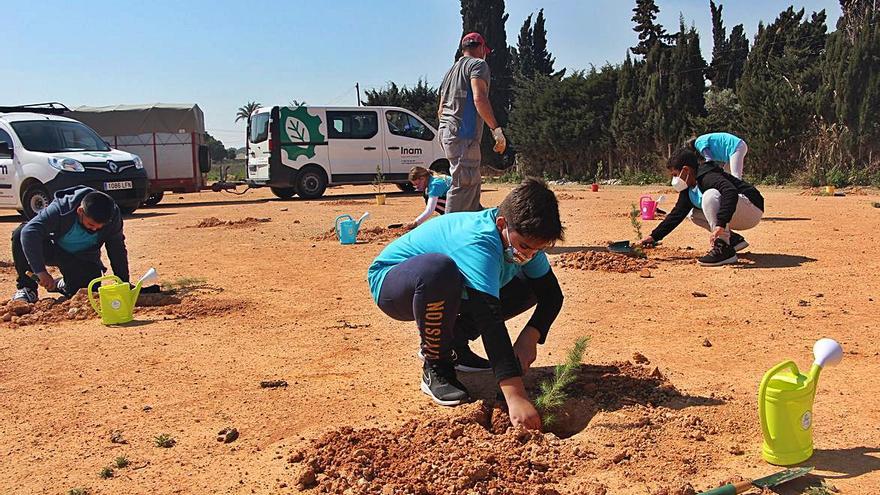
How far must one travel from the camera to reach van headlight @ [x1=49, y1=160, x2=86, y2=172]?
42.8 ft

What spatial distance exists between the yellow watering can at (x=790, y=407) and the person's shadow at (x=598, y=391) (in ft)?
1.98

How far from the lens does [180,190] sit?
18609 mm

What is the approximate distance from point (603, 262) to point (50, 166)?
10097 millimetres

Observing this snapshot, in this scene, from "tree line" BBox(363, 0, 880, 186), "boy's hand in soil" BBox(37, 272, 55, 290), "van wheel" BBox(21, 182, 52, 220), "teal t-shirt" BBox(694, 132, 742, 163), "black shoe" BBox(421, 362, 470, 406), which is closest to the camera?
"black shoe" BBox(421, 362, 470, 406)

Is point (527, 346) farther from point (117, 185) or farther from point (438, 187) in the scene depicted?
point (117, 185)

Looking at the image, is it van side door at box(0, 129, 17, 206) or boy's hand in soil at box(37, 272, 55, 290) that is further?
van side door at box(0, 129, 17, 206)

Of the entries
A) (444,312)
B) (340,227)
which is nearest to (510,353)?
(444,312)

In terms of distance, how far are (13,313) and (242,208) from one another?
34.7ft

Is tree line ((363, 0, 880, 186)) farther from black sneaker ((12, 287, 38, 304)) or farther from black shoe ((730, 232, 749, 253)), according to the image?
black sneaker ((12, 287, 38, 304))

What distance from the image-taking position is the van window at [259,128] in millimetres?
17734

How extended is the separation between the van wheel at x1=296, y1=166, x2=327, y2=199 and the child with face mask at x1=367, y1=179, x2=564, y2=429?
1476 centimetres

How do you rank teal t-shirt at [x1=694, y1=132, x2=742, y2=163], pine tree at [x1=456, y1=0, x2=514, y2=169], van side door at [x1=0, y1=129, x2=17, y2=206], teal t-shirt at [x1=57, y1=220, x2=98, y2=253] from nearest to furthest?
teal t-shirt at [x1=57, y1=220, x2=98, y2=253], teal t-shirt at [x1=694, y1=132, x2=742, y2=163], van side door at [x1=0, y1=129, x2=17, y2=206], pine tree at [x1=456, y1=0, x2=514, y2=169]

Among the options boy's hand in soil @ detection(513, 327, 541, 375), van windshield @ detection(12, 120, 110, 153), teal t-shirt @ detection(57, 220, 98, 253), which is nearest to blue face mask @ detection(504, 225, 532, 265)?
boy's hand in soil @ detection(513, 327, 541, 375)

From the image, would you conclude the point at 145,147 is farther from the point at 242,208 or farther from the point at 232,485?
the point at 232,485
